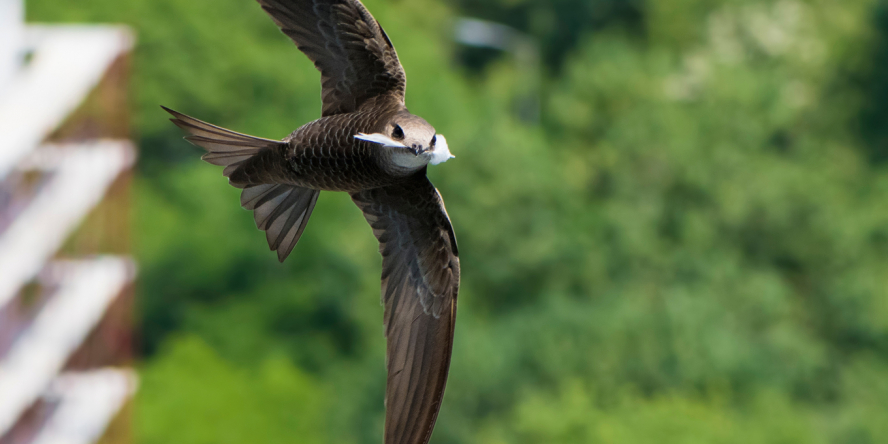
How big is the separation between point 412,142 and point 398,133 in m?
0.05

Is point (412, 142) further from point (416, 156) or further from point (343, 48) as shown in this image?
point (343, 48)

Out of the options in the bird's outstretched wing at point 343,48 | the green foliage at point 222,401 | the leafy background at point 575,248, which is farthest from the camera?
the green foliage at point 222,401

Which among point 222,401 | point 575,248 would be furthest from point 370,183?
point 222,401

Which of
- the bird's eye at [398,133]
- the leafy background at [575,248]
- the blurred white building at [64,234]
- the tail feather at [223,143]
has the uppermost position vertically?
the leafy background at [575,248]

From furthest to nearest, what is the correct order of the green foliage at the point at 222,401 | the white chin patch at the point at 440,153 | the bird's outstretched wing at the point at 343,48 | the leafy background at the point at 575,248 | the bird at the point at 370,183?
the green foliage at the point at 222,401 < the leafy background at the point at 575,248 < the bird's outstretched wing at the point at 343,48 < the bird at the point at 370,183 < the white chin patch at the point at 440,153

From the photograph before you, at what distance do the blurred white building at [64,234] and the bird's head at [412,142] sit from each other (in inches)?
326

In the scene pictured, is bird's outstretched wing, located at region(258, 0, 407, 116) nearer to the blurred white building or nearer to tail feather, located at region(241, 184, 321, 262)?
tail feather, located at region(241, 184, 321, 262)

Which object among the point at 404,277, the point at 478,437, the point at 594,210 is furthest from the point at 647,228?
the point at 404,277

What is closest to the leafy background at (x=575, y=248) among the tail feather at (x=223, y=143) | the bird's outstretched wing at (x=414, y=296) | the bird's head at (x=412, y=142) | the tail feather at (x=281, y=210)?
the bird's outstretched wing at (x=414, y=296)

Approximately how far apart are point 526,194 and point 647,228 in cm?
313

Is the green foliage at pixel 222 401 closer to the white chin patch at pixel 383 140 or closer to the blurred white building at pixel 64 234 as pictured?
the blurred white building at pixel 64 234

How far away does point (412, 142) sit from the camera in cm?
143

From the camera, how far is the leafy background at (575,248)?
71.3 ft

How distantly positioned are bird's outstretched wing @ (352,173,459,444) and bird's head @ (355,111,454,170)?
336 millimetres
